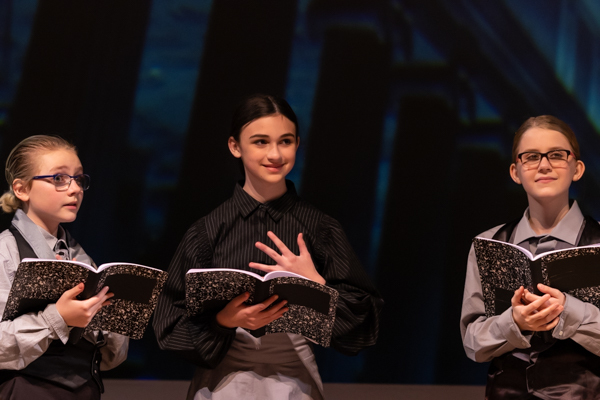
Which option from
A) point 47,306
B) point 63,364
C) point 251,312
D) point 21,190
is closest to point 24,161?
point 21,190

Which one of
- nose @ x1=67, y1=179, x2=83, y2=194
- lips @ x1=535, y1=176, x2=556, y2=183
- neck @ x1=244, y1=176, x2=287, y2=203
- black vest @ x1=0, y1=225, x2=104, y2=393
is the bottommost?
black vest @ x1=0, y1=225, x2=104, y2=393

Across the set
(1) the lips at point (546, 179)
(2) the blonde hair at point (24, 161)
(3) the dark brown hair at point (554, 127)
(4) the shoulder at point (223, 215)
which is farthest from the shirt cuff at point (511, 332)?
(2) the blonde hair at point (24, 161)

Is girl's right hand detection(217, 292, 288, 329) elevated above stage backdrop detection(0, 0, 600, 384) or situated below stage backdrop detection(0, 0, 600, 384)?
below

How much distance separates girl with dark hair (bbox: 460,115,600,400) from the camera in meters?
A: 1.52

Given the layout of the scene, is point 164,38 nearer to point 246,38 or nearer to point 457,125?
point 246,38

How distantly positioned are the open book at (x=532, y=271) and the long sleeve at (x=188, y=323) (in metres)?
0.69

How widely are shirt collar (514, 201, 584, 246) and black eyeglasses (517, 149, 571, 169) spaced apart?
14cm

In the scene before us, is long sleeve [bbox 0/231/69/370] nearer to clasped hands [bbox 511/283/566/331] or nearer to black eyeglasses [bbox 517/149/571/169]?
clasped hands [bbox 511/283/566/331]

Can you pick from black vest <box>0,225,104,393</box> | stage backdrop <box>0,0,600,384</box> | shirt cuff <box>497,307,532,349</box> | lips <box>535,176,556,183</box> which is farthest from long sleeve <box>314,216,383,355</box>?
stage backdrop <box>0,0,600,384</box>

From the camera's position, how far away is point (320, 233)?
182cm

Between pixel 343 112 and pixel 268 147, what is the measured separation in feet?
4.81

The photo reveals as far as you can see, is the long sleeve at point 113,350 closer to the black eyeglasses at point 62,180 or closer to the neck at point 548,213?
the black eyeglasses at point 62,180

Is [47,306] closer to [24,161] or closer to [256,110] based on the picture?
[24,161]

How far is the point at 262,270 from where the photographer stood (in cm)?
167
